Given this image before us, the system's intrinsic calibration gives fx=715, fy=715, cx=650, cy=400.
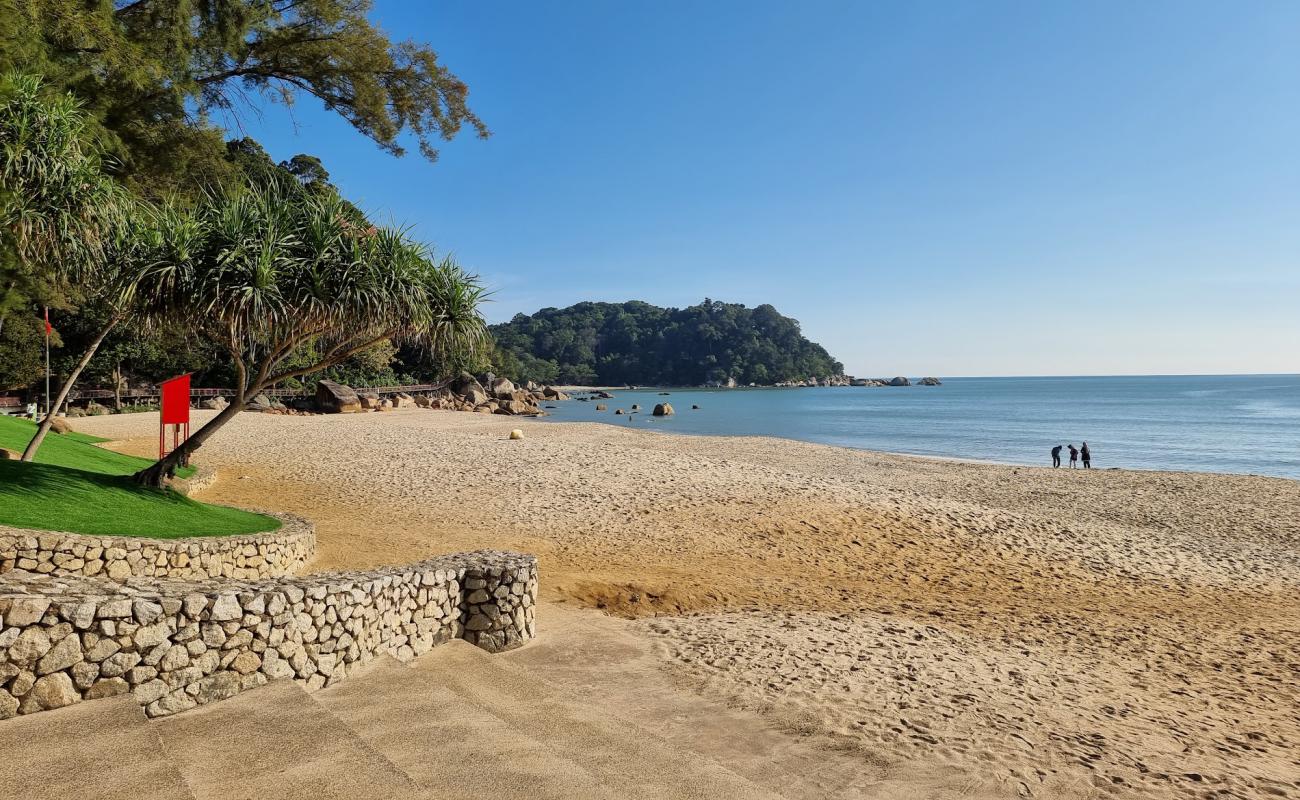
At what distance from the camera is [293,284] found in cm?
1017

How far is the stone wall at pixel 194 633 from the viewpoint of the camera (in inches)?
165

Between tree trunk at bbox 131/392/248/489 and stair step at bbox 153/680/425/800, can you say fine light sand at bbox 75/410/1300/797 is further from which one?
stair step at bbox 153/680/425/800

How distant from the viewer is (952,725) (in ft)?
20.6

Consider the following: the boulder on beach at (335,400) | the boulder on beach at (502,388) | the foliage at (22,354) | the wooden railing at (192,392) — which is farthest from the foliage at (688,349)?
the foliage at (22,354)

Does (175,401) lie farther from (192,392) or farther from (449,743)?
(192,392)

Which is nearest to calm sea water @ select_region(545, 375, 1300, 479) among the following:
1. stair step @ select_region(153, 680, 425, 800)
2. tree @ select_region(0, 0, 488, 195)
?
tree @ select_region(0, 0, 488, 195)

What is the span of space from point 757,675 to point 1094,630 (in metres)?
5.62

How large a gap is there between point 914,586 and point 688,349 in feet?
543

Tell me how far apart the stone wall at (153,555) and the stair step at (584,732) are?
2711 mm

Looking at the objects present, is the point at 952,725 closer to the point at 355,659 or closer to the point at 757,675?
the point at 757,675

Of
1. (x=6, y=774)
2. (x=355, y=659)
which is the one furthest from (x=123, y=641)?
(x=355, y=659)

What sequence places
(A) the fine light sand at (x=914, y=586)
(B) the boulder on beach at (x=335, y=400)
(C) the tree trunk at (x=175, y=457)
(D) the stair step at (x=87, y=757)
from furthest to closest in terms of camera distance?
(B) the boulder on beach at (x=335, y=400) → (C) the tree trunk at (x=175, y=457) → (A) the fine light sand at (x=914, y=586) → (D) the stair step at (x=87, y=757)

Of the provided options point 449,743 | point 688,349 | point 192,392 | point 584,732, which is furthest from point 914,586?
point 688,349

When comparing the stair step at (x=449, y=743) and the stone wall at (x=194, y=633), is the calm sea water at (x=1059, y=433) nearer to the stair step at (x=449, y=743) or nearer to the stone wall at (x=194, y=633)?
the stone wall at (x=194, y=633)
